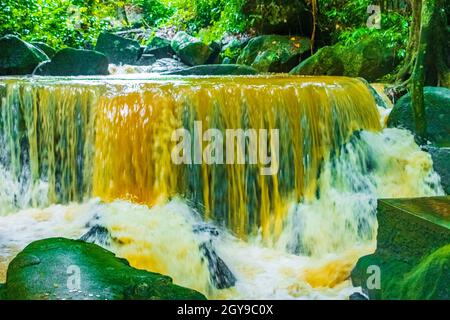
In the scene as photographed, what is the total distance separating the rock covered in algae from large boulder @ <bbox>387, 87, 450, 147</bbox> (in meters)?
4.60

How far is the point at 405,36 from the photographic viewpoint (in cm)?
930

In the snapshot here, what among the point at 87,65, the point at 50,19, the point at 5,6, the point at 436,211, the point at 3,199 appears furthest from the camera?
the point at 50,19

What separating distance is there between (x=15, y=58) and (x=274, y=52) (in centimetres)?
543

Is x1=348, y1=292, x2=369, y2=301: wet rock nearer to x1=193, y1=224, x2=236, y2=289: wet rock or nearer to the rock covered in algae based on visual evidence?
x1=193, y1=224, x2=236, y2=289: wet rock

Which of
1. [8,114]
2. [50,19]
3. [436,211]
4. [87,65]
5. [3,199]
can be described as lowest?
[3,199]

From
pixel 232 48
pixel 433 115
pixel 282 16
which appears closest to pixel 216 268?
pixel 433 115

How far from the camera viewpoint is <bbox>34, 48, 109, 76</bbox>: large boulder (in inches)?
379

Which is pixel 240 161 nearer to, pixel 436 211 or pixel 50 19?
pixel 436 211

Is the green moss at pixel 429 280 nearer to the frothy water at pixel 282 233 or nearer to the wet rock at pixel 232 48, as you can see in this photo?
the frothy water at pixel 282 233

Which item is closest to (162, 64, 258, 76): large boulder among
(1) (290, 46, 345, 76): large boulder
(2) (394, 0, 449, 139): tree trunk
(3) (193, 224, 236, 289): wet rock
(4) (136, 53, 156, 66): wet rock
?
(1) (290, 46, 345, 76): large boulder

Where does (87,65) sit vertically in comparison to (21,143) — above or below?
above

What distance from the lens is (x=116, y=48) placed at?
44.7 feet

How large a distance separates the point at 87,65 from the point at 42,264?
24.8ft
